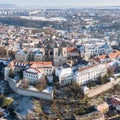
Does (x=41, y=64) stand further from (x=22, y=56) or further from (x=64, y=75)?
(x=22, y=56)

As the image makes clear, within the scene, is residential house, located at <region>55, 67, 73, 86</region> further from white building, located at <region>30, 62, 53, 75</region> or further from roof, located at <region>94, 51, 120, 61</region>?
roof, located at <region>94, 51, 120, 61</region>

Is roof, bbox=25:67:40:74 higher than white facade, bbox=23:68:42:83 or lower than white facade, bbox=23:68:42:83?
higher

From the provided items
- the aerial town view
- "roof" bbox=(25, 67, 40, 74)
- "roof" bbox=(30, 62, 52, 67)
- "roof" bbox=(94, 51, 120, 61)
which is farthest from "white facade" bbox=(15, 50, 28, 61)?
"roof" bbox=(94, 51, 120, 61)

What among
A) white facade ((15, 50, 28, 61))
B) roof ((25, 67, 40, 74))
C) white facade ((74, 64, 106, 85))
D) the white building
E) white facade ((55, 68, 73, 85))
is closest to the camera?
white facade ((55, 68, 73, 85))

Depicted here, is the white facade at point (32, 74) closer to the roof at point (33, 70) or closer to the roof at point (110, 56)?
the roof at point (33, 70)

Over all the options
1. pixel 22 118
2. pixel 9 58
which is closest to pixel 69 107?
pixel 22 118

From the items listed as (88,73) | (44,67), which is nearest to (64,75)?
(88,73)
